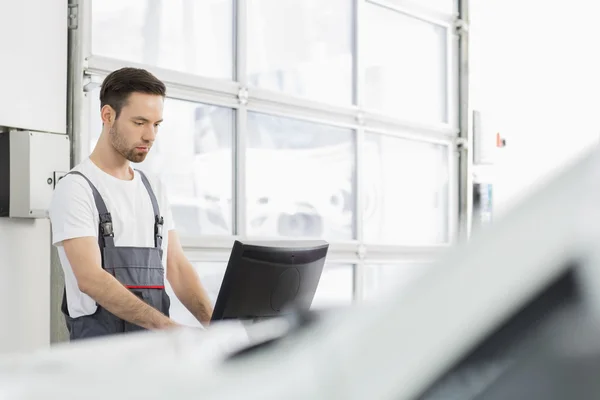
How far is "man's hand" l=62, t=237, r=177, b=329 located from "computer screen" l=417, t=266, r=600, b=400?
7.50 feet

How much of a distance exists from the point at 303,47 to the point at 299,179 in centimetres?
81

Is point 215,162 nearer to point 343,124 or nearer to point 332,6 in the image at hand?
point 343,124

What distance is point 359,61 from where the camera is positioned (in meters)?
5.41

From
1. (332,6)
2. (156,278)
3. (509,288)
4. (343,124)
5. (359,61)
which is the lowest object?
(156,278)

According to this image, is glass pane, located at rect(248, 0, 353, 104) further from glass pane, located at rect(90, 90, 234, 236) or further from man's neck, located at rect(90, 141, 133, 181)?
man's neck, located at rect(90, 141, 133, 181)

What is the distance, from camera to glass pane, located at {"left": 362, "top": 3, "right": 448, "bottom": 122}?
561cm

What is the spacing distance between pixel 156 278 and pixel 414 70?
11.6 ft

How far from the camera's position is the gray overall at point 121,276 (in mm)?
2871

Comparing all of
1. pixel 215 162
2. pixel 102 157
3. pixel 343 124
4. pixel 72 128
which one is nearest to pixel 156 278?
pixel 102 157

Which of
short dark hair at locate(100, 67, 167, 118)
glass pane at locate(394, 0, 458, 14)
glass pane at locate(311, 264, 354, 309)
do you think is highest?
glass pane at locate(394, 0, 458, 14)

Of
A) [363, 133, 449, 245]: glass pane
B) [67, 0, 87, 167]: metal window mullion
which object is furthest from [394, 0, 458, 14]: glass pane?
[67, 0, 87, 167]: metal window mullion

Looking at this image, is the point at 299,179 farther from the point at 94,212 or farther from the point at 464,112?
the point at 94,212

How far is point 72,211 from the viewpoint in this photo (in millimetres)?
2791

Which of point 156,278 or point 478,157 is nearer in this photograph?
point 156,278
